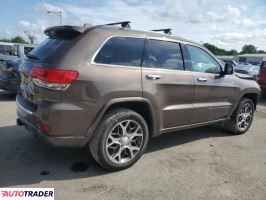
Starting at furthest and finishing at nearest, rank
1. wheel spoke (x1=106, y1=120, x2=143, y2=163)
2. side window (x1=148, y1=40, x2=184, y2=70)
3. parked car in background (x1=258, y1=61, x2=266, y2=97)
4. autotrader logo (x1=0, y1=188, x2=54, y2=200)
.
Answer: parked car in background (x1=258, y1=61, x2=266, y2=97)
side window (x1=148, y1=40, x2=184, y2=70)
wheel spoke (x1=106, y1=120, x2=143, y2=163)
autotrader logo (x1=0, y1=188, x2=54, y2=200)

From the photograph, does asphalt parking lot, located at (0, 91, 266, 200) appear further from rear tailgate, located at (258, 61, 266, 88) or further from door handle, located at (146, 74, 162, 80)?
rear tailgate, located at (258, 61, 266, 88)

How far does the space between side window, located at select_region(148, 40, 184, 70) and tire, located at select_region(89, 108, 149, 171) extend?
82 cm

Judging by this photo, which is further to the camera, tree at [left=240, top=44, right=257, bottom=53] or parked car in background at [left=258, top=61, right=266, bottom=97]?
tree at [left=240, top=44, right=257, bottom=53]

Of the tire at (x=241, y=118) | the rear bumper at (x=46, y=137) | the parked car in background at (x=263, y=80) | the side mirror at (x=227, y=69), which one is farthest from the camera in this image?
the parked car in background at (x=263, y=80)

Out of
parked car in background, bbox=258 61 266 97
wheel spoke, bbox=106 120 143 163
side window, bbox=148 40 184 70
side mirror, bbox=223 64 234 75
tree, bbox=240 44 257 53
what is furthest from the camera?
tree, bbox=240 44 257 53

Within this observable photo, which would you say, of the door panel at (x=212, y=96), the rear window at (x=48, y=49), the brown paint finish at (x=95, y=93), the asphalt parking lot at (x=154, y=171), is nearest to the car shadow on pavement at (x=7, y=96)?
the asphalt parking lot at (x=154, y=171)

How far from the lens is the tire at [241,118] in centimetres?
595

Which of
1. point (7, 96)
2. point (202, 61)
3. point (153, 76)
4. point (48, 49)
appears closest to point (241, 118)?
point (202, 61)

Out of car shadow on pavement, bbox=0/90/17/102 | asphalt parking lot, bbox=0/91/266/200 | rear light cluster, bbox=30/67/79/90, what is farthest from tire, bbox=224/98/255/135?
car shadow on pavement, bbox=0/90/17/102

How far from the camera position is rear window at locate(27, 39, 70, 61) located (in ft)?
12.3

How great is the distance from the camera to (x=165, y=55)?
4.50 m

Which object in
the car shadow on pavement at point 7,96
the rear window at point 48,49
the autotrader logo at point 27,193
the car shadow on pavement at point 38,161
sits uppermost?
the rear window at point 48,49

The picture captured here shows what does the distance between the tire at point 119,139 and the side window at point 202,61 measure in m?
1.42

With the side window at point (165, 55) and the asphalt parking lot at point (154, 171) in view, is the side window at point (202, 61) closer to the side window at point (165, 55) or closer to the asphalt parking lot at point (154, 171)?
the side window at point (165, 55)
